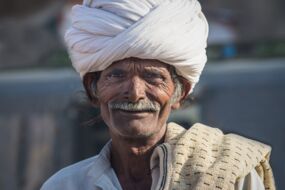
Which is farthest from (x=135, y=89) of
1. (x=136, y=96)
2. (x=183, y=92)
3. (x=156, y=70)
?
(x=183, y=92)

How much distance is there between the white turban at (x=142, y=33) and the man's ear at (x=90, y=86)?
41 millimetres

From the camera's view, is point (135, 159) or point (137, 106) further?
point (135, 159)

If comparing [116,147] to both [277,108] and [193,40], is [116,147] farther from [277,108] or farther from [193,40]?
[277,108]

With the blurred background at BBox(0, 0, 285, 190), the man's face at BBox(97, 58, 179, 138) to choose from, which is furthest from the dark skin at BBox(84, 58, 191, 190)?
the blurred background at BBox(0, 0, 285, 190)

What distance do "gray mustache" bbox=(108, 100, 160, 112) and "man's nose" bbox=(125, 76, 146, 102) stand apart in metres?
0.02

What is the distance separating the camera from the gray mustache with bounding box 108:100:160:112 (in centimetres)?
444

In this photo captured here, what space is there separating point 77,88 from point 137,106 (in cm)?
731

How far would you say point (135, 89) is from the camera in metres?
4.43

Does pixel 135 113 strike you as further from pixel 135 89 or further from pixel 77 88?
pixel 77 88

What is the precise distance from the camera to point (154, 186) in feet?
14.5

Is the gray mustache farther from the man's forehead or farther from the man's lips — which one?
the man's forehead

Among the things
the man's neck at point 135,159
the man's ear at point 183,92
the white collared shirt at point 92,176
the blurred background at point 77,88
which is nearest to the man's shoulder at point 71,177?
the white collared shirt at point 92,176

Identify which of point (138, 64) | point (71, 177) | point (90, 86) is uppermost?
point (138, 64)

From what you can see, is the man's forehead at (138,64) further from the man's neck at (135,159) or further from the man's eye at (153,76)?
the man's neck at (135,159)
